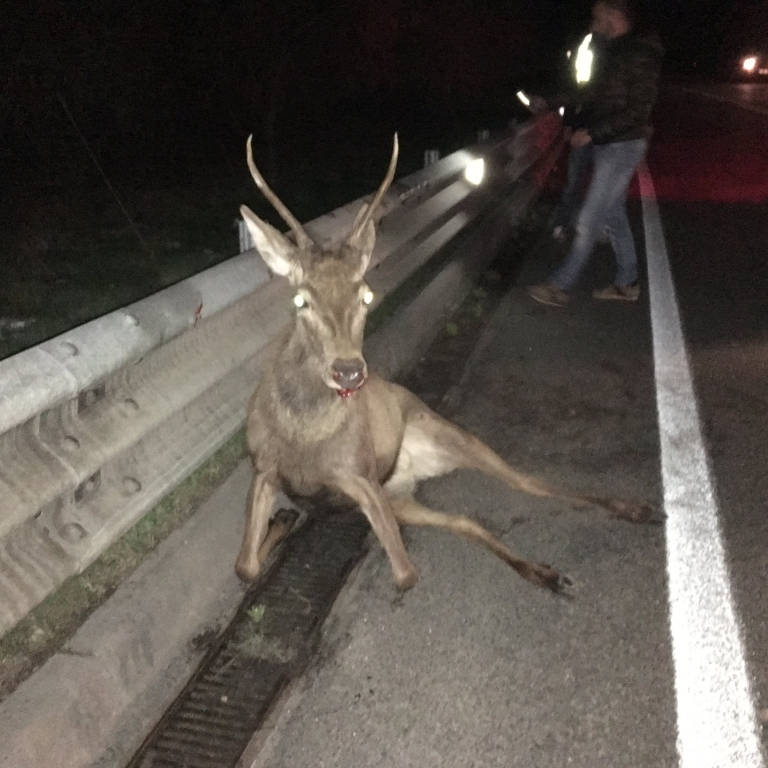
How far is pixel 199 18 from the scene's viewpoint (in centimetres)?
1166

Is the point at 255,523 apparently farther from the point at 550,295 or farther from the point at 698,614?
the point at 550,295

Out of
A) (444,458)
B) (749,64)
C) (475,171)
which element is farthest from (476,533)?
(749,64)

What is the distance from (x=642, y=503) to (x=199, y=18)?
31.6ft

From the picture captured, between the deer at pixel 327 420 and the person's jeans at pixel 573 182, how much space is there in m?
5.77

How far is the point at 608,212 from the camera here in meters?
8.26

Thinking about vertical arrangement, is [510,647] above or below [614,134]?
below

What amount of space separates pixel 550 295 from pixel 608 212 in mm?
925

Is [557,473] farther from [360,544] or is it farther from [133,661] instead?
[133,661]

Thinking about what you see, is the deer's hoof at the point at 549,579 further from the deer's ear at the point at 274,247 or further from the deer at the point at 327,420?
the deer's ear at the point at 274,247

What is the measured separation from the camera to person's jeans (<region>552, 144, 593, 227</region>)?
959 cm

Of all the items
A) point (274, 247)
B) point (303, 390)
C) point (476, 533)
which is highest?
point (274, 247)

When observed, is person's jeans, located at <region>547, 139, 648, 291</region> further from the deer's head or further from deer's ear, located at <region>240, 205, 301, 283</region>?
deer's ear, located at <region>240, 205, 301, 283</region>

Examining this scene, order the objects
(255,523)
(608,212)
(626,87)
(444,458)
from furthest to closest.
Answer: (608,212) < (626,87) < (444,458) < (255,523)

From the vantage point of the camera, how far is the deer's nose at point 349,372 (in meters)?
3.75
